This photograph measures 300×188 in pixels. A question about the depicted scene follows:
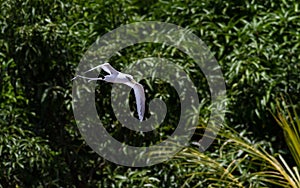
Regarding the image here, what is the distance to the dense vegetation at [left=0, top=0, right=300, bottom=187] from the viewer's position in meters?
3.00

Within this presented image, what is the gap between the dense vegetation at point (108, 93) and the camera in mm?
2996

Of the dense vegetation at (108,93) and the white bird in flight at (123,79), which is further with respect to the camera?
the dense vegetation at (108,93)

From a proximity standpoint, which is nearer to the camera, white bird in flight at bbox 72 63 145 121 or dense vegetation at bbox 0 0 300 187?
white bird in flight at bbox 72 63 145 121

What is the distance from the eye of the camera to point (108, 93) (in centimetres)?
318

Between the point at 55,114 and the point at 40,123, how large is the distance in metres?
0.10

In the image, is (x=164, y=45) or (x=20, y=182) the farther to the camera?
(x=164, y=45)

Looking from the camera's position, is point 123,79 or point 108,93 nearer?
point 123,79

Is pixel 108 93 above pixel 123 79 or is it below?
below

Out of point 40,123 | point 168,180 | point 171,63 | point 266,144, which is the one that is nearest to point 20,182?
point 40,123

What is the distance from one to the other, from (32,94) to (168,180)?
79 centimetres

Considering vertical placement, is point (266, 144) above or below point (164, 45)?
below

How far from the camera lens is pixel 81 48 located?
3.25m

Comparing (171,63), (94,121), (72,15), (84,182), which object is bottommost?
(84,182)

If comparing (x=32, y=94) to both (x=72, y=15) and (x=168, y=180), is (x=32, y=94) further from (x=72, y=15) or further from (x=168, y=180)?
(x=168, y=180)
